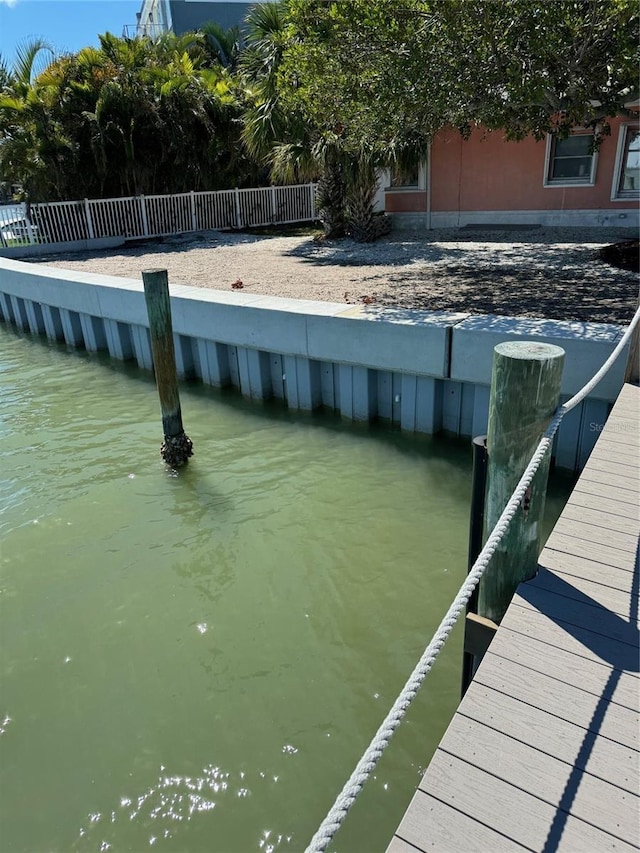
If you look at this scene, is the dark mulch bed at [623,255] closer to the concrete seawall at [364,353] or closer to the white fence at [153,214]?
the concrete seawall at [364,353]

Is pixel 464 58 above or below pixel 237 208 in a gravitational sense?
above

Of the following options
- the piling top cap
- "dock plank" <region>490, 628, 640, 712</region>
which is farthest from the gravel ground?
"dock plank" <region>490, 628, 640, 712</region>

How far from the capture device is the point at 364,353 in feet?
20.1

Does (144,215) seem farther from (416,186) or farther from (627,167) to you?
(627,167)

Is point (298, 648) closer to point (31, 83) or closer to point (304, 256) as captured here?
point (304, 256)

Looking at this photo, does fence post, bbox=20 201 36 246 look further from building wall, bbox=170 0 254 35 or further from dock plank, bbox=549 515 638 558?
building wall, bbox=170 0 254 35

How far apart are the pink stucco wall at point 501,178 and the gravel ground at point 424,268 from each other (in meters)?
0.79

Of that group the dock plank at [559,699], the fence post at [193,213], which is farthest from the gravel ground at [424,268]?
the dock plank at [559,699]

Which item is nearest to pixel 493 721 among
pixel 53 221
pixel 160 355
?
pixel 160 355

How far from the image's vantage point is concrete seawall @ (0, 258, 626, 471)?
204 inches

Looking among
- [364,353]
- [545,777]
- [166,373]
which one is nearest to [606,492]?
→ [545,777]

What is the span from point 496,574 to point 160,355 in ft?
13.5

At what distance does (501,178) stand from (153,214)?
934 centimetres

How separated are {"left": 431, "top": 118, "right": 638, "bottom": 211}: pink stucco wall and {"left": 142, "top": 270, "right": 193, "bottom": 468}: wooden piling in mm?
10444
